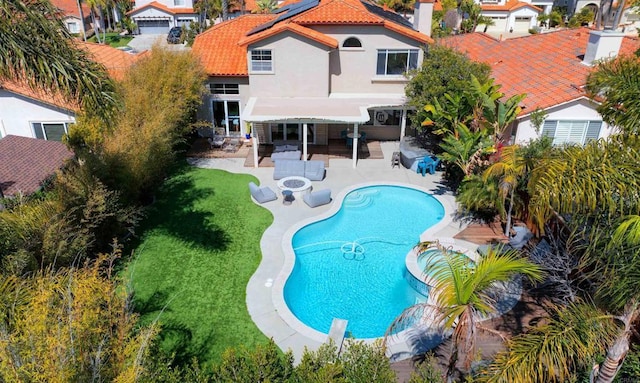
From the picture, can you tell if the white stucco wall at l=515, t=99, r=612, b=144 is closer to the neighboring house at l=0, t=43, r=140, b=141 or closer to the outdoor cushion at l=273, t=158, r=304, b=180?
the outdoor cushion at l=273, t=158, r=304, b=180

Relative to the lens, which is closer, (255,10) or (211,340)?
(211,340)

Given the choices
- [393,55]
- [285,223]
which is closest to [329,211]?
[285,223]

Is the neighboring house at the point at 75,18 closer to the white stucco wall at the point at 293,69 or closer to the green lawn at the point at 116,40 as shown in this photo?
the green lawn at the point at 116,40

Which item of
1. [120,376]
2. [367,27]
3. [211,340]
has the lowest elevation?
[211,340]

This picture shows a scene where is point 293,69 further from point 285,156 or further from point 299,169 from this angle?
point 299,169

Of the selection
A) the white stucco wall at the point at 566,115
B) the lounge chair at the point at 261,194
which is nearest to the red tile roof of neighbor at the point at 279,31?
the white stucco wall at the point at 566,115

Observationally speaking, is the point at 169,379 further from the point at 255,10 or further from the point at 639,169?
the point at 255,10

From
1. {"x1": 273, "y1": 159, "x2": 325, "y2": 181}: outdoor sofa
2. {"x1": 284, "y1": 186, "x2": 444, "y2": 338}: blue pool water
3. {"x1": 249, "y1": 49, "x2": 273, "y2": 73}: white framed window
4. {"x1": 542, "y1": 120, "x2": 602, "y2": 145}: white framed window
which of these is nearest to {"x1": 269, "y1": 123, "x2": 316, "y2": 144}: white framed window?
{"x1": 249, "y1": 49, "x2": 273, "y2": 73}: white framed window
